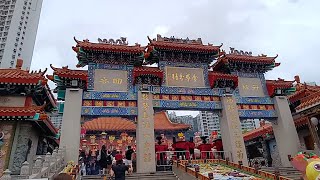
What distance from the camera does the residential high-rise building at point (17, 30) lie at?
69.1m

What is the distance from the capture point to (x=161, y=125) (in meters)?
23.5

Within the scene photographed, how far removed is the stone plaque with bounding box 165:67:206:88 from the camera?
15.9 m

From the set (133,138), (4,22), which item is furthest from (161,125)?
(4,22)

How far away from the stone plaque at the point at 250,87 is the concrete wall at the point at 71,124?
418 inches

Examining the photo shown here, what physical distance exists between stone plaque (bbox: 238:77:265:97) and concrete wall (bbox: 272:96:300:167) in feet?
4.06

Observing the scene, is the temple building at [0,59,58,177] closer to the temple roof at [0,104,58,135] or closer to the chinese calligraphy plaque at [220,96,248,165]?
the temple roof at [0,104,58,135]

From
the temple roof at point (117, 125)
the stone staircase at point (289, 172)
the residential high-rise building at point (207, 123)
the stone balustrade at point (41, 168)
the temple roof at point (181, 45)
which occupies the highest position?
the residential high-rise building at point (207, 123)

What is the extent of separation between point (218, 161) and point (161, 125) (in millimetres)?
10281

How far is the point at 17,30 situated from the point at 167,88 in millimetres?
72390

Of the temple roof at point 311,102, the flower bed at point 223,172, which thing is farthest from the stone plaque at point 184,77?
the temple roof at point 311,102

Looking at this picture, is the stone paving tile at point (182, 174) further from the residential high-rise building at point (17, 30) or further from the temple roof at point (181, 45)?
the residential high-rise building at point (17, 30)

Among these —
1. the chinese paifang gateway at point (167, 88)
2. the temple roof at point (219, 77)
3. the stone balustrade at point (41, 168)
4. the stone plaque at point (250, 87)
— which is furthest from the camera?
the stone plaque at point (250, 87)

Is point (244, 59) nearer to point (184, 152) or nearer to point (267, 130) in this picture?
point (267, 130)

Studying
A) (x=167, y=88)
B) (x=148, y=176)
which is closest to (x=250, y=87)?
(x=167, y=88)
